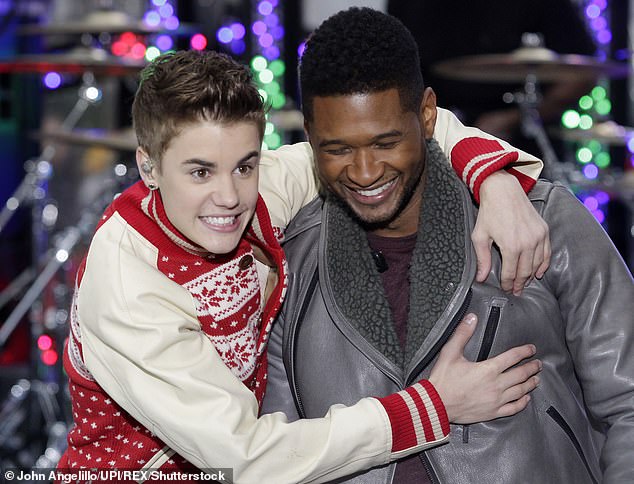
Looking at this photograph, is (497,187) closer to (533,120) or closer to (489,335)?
(489,335)

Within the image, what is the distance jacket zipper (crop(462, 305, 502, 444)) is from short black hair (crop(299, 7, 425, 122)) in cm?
43

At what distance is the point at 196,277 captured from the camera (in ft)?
5.87

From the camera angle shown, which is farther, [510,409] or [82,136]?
[82,136]

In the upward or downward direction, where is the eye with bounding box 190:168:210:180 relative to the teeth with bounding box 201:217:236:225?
upward

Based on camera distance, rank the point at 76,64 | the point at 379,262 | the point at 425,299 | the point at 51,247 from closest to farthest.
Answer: the point at 425,299
the point at 379,262
the point at 76,64
the point at 51,247

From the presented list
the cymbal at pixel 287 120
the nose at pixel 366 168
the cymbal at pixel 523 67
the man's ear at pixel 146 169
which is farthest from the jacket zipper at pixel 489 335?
the cymbal at pixel 287 120

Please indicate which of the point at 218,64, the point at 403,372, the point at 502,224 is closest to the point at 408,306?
the point at 403,372

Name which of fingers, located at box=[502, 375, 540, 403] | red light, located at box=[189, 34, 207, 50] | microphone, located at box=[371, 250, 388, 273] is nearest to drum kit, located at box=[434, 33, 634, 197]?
red light, located at box=[189, 34, 207, 50]

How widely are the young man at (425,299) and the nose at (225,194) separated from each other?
226 millimetres

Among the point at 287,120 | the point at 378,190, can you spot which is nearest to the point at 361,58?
the point at 378,190

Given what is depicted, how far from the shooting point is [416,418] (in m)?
1.72

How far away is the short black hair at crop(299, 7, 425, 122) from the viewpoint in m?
1.77

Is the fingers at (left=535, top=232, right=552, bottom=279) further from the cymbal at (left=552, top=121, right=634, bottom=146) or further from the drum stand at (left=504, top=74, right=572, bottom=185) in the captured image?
the cymbal at (left=552, top=121, right=634, bottom=146)

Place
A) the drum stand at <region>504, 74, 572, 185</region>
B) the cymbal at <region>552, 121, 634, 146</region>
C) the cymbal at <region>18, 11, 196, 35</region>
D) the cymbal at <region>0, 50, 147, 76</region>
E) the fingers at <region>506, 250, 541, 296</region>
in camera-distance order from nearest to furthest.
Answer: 1. the fingers at <region>506, 250, 541, 296</region>
2. the cymbal at <region>0, 50, 147, 76</region>
3. the cymbal at <region>18, 11, 196, 35</region>
4. the drum stand at <region>504, 74, 572, 185</region>
5. the cymbal at <region>552, 121, 634, 146</region>
